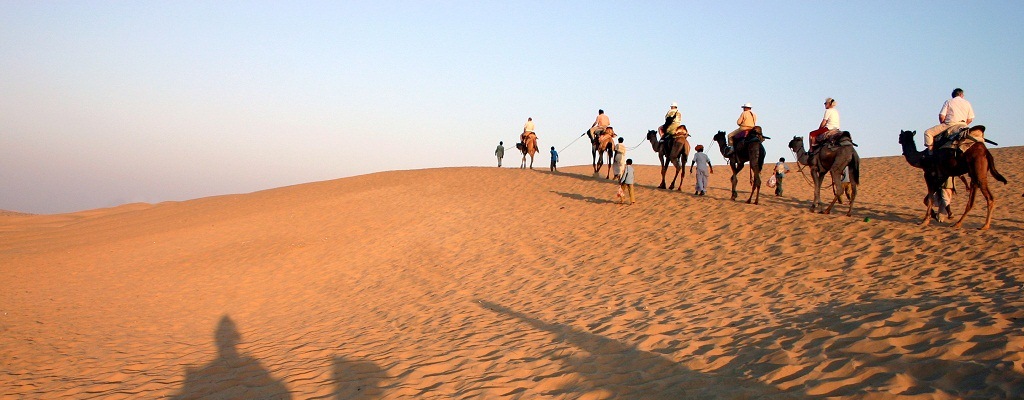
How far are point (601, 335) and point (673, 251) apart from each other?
5728 mm

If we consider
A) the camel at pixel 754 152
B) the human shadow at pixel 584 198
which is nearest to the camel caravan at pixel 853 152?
the camel at pixel 754 152

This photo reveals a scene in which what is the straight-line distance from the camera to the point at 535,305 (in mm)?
9344

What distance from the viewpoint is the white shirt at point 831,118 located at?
13820 mm

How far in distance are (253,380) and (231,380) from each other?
295 millimetres

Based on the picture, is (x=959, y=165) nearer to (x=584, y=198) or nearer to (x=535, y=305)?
(x=535, y=305)

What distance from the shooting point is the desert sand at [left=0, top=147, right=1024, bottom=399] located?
529 cm

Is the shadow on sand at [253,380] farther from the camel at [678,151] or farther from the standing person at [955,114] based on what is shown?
the camel at [678,151]

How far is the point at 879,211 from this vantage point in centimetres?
1412

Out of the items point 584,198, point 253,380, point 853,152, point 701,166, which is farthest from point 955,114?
point 253,380

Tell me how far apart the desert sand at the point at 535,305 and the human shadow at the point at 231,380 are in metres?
0.04

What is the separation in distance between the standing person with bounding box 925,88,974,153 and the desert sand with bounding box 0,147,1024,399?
1.95m

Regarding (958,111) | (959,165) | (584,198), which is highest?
(958,111)

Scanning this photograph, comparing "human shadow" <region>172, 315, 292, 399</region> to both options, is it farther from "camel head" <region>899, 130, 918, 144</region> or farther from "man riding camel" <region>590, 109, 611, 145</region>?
"man riding camel" <region>590, 109, 611, 145</region>

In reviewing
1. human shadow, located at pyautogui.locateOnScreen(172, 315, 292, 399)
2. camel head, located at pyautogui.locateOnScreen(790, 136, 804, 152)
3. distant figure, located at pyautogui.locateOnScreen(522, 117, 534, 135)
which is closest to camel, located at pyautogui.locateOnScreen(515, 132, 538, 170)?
distant figure, located at pyautogui.locateOnScreen(522, 117, 534, 135)
